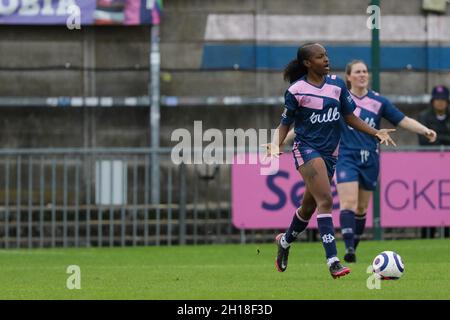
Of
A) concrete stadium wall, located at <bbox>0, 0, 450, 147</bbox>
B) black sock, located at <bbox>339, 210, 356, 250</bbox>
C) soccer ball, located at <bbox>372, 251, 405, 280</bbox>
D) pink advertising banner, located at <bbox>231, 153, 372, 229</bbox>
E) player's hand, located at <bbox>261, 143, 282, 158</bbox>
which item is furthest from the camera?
concrete stadium wall, located at <bbox>0, 0, 450, 147</bbox>

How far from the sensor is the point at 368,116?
15.3 m

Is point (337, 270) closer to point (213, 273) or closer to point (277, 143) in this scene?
point (277, 143)

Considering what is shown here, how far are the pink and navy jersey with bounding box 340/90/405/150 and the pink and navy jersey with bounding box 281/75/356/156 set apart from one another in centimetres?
287

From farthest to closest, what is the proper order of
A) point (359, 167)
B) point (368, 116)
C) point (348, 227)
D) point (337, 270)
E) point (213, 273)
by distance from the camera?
point (359, 167), point (368, 116), point (348, 227), point (213, 273), point (337, 270)

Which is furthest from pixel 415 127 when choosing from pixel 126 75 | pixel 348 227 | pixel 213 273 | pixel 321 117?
pixel 126 75

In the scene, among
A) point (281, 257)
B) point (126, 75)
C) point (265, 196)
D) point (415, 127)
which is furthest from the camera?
point (126, 75)

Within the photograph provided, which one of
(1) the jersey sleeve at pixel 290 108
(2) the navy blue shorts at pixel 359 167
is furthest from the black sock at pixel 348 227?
(1) the jersey sleeve at pixel 290 108

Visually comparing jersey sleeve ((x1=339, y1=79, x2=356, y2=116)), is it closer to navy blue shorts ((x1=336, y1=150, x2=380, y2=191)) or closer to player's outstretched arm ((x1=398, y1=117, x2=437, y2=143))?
player's outstretched arm ((x1=398, y1=117, x2=437, y2=143))

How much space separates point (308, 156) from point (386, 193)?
25.3 feet

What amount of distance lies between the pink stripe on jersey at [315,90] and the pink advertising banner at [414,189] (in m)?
7.50

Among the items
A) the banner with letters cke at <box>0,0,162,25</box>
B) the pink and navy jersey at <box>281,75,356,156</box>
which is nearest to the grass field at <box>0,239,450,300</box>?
the pink and navy jersey at <box>281,75,356,156</box>

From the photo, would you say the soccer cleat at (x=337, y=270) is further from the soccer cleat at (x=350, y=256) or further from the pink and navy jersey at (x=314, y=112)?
the soccer cleat at (x=350, y=256)

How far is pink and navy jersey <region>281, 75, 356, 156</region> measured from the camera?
40.5 ft
